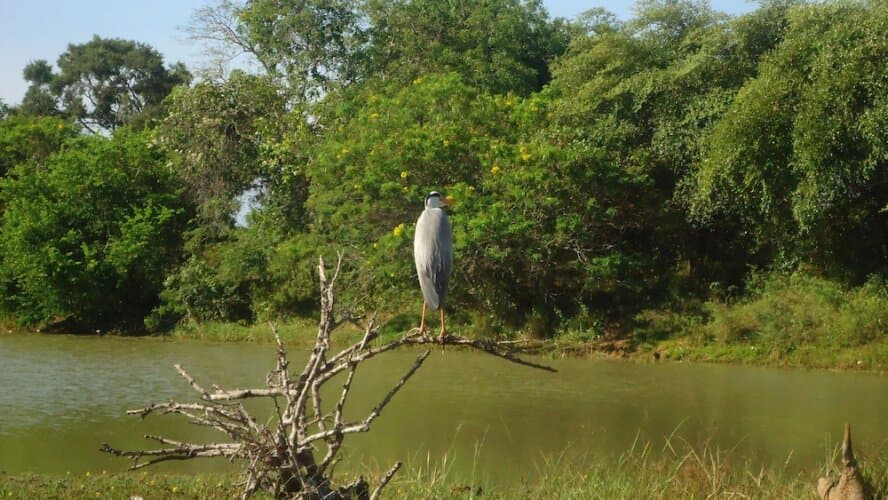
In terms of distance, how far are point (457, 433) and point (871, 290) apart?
6.95 metres

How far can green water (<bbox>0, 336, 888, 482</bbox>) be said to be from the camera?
7.05 m

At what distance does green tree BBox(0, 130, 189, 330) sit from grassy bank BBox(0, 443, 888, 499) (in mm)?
10318

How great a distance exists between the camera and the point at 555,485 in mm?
5582

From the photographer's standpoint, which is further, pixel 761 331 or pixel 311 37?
pixel 311 37

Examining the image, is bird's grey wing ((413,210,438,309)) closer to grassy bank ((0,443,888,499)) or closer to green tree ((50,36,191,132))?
grassy bank ((0,443,888,499))

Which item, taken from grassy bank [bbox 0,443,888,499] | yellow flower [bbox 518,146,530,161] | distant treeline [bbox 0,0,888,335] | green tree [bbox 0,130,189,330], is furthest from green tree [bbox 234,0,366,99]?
grassy bank [bbox 0,443,888,499]

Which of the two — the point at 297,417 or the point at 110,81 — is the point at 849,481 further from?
the point at 110,81

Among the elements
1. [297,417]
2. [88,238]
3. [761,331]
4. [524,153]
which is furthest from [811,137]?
[88,238]

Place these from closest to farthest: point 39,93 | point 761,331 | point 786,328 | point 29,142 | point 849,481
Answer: point 849,481, point 786,328, point 761,331, point 29,142, point 39,93

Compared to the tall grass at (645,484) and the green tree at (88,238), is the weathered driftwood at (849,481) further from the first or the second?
the green tree at (88,238)

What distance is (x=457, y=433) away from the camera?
25.7 feet

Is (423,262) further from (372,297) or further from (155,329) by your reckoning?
(155,329)

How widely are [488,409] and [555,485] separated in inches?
140

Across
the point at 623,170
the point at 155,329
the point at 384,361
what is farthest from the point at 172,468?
the point at 155,329
